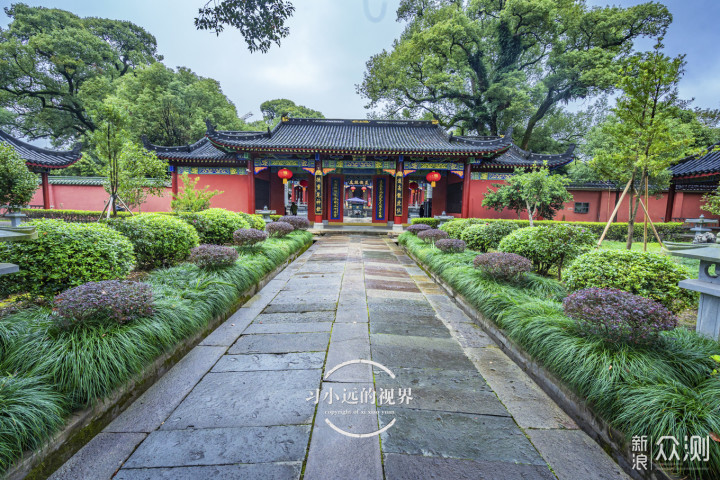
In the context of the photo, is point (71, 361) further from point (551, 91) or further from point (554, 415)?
point (551, 91)

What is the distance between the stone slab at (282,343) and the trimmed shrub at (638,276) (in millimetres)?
3236

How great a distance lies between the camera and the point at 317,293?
15.8 ft

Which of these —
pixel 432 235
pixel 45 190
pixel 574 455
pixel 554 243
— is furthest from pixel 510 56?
pixel 45 190

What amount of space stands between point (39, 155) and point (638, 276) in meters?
19.7

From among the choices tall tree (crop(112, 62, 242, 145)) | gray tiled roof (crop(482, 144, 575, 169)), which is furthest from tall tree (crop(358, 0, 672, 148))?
tall tree (crop(112, 62, 242, 145))

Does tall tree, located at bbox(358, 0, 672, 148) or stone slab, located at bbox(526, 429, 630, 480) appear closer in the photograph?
stone slab, located at bbox(526, 429, 630, 480)

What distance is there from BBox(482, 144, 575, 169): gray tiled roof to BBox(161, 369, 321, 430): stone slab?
1382cm

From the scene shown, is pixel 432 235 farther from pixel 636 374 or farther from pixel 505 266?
pixel 636 374

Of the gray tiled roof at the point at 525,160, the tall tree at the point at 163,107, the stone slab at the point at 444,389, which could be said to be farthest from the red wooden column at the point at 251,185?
the stone slab at the point at 444,389

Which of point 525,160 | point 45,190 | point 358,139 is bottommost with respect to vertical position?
point 45,190

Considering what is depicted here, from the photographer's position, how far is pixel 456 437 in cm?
185

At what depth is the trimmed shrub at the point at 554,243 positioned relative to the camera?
5141 millimetres

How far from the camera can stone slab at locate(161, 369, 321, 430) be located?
1968 mm

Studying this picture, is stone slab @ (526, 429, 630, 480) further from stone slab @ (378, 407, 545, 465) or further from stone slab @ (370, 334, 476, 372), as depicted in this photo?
stone slab @ (370, 334, 476, 372)
